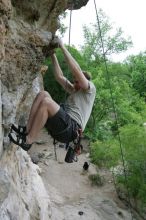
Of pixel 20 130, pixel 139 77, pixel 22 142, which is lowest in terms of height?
pixel 22 142

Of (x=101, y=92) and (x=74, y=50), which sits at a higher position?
(x=74, y=50)

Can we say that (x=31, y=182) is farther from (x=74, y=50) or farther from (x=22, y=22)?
(x=74, y=50)

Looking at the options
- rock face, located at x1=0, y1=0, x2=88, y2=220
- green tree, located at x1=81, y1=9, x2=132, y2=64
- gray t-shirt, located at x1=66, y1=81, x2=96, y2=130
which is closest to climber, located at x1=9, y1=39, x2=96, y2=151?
gray t-shirt, located at x1=66, y1=81, x2=96, y2=130

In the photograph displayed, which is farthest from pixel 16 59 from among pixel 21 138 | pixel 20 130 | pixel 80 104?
pixel 21 138

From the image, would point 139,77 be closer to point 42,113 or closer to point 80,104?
point 80,104

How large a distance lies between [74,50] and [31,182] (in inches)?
582

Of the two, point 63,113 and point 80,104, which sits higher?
point 80,104

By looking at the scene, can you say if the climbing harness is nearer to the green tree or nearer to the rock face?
the rock face

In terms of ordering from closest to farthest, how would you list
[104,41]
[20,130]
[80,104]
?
[20,130]
[80,104]
[104,41]

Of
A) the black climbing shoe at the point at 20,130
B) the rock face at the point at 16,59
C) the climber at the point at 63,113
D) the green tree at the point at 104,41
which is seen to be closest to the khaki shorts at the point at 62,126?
the climber at the point at 63,113

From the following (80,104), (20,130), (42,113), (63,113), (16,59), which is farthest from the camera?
(16,59)

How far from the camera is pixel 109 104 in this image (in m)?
25.0

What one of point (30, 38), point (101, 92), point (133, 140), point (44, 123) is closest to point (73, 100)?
point (44, 123)

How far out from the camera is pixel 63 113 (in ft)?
23.5
